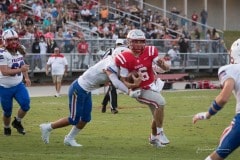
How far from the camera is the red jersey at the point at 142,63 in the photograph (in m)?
11.8

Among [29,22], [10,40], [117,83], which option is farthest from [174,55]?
[117,83]

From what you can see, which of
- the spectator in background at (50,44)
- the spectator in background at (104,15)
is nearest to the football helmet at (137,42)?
the spectator in background at (50,44)

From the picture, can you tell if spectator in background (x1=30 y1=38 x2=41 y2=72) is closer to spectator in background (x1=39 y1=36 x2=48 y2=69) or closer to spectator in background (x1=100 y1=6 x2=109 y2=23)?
spectator in background (x1=39 y1=36 x2=48 y2=69)

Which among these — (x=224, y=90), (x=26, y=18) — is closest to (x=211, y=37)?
(x=26, y=18)

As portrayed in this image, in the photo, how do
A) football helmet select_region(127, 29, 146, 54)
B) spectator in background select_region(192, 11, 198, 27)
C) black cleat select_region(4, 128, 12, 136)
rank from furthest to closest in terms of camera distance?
spectator in background select_region(192, 11, 198, 27) → black cleat select_region(4, 128, 12, 136) → football helmet select_region(127, 29, 146, 54)

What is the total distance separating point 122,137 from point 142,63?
89.3 inches

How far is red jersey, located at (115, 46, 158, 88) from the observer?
11.8m

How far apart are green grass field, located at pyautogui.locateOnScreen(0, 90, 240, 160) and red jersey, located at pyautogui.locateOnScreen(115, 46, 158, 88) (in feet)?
3.54

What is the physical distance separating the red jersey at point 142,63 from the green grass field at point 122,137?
3.54 ft

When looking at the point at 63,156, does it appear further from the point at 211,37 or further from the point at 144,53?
the point at 211,37

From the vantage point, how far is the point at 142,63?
11.9 m

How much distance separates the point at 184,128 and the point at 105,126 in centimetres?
158

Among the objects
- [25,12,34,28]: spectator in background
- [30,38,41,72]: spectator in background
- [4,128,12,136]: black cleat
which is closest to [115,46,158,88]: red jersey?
[4,128,12,136]: black cleat

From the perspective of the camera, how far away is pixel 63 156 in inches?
438
